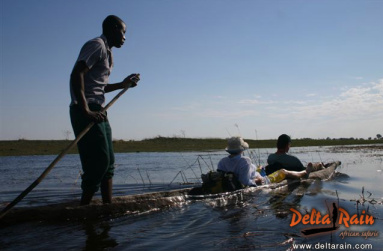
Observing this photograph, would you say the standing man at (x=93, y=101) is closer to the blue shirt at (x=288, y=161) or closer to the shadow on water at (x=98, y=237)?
the shadow on water at (x=98, y=237)

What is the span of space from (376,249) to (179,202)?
2891 millimetres

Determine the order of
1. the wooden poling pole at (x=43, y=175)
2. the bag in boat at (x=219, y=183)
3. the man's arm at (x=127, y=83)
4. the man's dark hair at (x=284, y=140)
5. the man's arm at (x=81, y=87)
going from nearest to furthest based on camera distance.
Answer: the wooden poling pole at (x=43, y=175) → the man's arm at (x=81, y=87) → the man's arm at (x=127, y=83) → the bag in boat at (x=219, y=183) → the man's dark hair at (x=284, y=140)

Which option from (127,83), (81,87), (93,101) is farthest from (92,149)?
(127,83)

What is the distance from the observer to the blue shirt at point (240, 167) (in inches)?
240

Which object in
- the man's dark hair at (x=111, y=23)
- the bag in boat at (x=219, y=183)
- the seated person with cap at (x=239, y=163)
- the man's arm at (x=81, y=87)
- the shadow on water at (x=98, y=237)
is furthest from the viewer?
the seated person with cap at (x=239, y=163)

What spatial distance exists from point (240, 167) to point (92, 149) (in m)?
2.95

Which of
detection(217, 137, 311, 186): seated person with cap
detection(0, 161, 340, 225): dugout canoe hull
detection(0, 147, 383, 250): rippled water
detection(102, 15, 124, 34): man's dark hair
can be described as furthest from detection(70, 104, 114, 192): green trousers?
detection(217, 137, 311, 186): seated person with cap

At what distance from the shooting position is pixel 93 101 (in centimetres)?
430

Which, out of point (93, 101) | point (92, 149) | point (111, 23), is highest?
point (111, 23)

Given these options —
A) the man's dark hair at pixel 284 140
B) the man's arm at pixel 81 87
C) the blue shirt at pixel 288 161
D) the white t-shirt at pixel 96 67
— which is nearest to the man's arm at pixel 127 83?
the white t-shirt at pixel 96 67

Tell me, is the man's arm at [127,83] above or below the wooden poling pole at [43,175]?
above

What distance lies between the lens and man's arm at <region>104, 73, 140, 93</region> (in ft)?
16.3

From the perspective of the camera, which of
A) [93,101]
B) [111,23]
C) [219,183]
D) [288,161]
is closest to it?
[93,101]

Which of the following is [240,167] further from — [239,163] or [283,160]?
[283,160]
